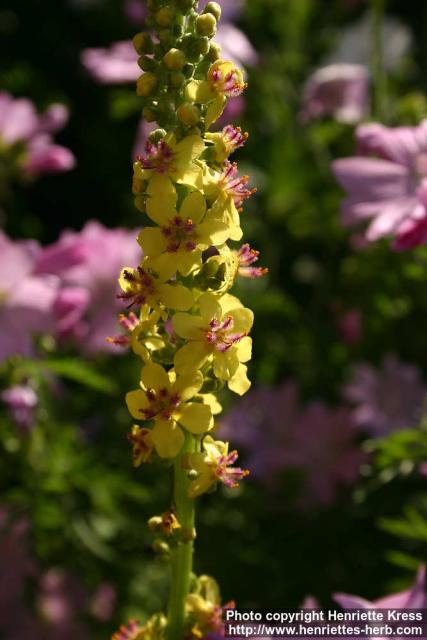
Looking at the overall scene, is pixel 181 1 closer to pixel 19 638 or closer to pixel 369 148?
pixel 369 148

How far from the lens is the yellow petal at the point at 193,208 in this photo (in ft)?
1.36

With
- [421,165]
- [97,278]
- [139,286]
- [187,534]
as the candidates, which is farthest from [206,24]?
[97,278]

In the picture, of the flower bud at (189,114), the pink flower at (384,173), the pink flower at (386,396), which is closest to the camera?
the flower bud at (189,114)

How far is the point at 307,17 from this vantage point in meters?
1.42

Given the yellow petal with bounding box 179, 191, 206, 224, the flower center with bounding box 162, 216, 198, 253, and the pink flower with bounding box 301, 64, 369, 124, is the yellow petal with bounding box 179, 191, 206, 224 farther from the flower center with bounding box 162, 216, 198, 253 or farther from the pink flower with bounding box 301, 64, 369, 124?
the pink flower with bounding box 301, 64, 369, 124

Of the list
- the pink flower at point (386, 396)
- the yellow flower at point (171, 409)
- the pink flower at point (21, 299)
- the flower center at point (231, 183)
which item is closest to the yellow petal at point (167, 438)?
the yellow flower at point (171, 409)

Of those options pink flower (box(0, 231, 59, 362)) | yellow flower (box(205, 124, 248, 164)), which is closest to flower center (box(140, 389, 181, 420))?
yellow flower (box(205, 124, 248, 164))

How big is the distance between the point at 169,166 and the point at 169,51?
0.05 metres

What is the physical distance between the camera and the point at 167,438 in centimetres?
43

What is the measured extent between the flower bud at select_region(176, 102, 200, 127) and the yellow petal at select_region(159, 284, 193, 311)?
0.07 meters

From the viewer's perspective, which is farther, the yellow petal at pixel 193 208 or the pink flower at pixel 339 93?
the pink flower at pixel 339 93

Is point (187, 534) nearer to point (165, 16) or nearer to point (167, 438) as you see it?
point (167, 438)

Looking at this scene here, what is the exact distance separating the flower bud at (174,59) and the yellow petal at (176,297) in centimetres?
9

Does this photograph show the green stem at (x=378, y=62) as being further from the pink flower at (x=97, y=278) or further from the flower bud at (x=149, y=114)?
the flower bud at (x=149, y=114)
